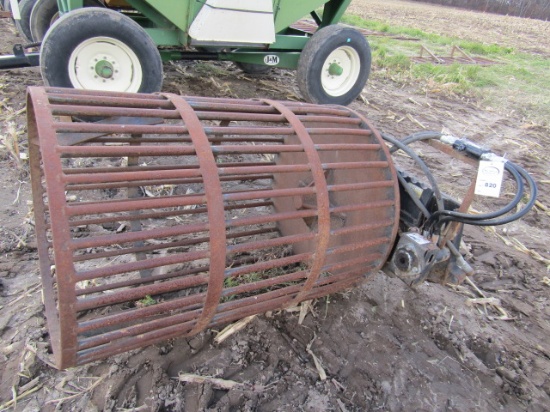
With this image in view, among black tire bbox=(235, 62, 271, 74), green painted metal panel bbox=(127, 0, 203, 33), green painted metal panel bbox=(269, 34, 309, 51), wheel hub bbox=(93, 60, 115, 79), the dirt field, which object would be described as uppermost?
green painted metal panel bbox=(127, 0, 203, 33)

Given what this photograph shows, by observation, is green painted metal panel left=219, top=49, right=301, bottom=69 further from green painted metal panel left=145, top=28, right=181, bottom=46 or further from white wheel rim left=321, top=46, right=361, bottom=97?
green painted metal panel left=145, top=28, right=181, bottom=46

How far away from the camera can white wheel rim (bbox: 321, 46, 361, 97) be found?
505 centimetres

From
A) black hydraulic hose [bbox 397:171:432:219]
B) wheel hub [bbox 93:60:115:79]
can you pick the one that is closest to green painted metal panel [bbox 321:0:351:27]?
wheel hub [bbox 93:60:115:79]

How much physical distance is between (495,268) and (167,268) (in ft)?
7.45

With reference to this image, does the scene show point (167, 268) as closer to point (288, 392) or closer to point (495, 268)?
point (288, 392)

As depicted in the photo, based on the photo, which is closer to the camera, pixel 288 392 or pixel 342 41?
pixel 288 392

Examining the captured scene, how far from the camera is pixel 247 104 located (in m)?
2.08

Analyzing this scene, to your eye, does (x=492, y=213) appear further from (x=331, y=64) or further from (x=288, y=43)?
(x=288, y=43)

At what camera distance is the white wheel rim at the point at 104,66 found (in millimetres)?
3648

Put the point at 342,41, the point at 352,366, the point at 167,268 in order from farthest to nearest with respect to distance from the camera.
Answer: the point at 342,41 < the point at 167,268 < the point at 352,366

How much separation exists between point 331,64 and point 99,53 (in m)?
2.57

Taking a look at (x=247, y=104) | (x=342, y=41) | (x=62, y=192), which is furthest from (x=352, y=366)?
(x=342, y=41)

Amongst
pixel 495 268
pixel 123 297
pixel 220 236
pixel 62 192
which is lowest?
pixel 495 268

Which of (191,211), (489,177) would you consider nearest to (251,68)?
(191,211)
